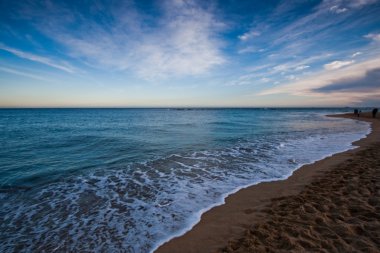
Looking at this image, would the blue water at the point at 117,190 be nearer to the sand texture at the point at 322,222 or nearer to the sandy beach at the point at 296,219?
the sandy beach at the point at 296,219

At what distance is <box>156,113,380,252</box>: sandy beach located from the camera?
11.9 ft

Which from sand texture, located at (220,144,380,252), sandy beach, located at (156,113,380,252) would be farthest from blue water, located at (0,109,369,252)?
sand texture, located at (220,144,380,252)

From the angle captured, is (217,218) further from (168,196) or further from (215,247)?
(168,196)

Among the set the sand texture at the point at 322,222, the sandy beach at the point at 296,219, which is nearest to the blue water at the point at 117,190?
the sandy beach at the point at 296,219

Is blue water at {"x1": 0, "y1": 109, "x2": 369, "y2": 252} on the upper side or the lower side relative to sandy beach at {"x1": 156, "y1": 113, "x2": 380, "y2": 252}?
lower

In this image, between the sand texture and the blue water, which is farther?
the blue water

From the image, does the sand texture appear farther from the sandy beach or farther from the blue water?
the blue water

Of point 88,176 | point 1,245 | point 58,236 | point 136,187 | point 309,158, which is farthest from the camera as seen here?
point 309,158

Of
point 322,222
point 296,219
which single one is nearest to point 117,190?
Answer: point 296,219

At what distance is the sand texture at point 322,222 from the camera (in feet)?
11.6

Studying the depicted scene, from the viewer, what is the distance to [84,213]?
5.32 metres

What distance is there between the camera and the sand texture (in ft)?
11.6

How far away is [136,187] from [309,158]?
8.85 metres

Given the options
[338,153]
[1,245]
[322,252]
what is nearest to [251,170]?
[322,252]
